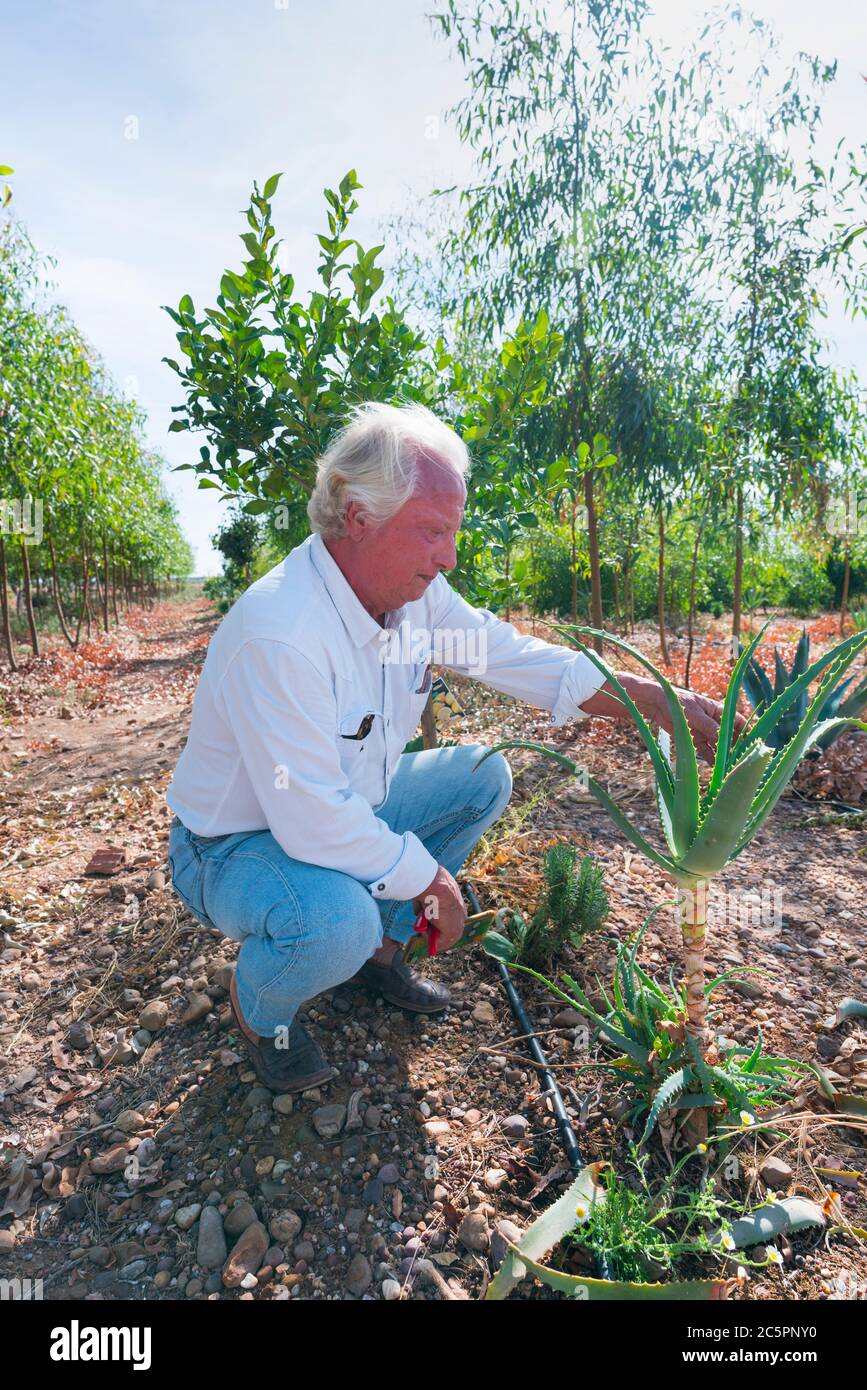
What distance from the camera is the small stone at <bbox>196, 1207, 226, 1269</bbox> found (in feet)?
4.91

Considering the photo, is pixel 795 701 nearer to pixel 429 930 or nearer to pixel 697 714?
pixel 697 714

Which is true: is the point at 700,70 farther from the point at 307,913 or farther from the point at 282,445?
the point at 307,913

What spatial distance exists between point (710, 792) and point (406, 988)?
3.48 ft

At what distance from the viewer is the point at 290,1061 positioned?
186 centimetres

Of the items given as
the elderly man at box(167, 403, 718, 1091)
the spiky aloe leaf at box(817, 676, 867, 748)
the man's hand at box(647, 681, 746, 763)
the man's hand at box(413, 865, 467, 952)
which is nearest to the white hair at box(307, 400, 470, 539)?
the elderly man at box(167, 403, 718, 1091)

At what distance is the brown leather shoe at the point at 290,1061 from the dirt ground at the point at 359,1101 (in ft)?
0.15

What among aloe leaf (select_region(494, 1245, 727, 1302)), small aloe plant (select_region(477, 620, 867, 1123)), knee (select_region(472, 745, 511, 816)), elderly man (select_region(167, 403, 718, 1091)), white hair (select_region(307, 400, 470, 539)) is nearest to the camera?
aloe leaf (select_region(494, 1245, 727, 1302))

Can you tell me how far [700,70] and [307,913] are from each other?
656 centimetres

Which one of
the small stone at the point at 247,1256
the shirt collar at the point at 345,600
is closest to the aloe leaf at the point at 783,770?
the shirt collar at the point at 345,600

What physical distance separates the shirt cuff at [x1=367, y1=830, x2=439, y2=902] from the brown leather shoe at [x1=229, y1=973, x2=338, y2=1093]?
442 mm

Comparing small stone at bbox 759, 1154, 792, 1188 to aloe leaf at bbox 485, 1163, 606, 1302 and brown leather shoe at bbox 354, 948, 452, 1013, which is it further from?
brown leather shoe at bbox 354, 948, 452, 1013

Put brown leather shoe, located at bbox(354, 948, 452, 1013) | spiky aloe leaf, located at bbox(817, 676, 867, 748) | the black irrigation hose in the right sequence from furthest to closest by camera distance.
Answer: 1. spiky aloe leaf, located at bbox(817, 676, 867, 748)
2. brown leather shoe, located at bbox(354, 948, 452, 1013)
3. the black irrigation hose

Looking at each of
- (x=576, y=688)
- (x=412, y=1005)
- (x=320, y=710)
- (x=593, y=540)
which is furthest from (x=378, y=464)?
(x=593, y=540)

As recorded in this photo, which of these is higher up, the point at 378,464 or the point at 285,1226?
the point at 378,464
